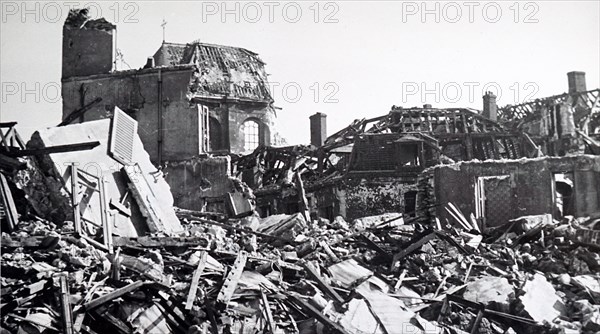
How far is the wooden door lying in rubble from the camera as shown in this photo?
17156 millimetres

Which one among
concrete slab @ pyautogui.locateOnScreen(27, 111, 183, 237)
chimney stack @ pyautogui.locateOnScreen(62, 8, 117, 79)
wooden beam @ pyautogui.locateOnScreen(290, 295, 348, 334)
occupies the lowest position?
wooden beam @ pyautogui.locateOnScreen(290, 295, 348, 334)

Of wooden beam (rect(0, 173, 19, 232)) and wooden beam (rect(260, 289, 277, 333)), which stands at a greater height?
wooden beam (rect(0, 173, 19, 232))

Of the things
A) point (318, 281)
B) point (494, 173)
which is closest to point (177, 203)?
point (494, 173)

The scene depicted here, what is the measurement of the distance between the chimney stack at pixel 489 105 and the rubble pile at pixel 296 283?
20.7 m

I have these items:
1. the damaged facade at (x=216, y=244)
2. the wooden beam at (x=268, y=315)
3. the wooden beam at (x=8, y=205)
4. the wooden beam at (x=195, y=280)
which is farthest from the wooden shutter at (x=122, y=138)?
the wooden beam at (x=268, y=315)

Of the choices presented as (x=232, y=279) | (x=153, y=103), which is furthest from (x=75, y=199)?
(x=153, y=103)

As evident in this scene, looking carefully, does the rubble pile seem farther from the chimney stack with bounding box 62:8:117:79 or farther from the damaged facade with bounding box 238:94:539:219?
the damaged facade with bounding box 238:94:539:219

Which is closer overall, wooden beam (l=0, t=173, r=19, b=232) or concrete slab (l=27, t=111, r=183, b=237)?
wooden beam (l=0, t=173, r=19, b=232)

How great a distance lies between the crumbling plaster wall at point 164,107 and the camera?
2142 cm

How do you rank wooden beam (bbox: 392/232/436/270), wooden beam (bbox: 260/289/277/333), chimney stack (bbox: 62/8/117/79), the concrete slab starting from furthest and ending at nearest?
chimney stack (bbox: 62/8/117/79) < wooden beam (bbox: 392/232/436/270) < the concrete slab < wooden beam (bbox: 260/289/277/333)

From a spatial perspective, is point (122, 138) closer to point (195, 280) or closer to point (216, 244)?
point (216, 244)

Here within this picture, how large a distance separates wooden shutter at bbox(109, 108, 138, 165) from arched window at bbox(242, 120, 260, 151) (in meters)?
23.1

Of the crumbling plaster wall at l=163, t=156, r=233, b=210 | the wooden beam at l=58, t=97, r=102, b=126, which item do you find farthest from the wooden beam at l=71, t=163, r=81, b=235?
the wooden beam at l=58, t=97, r=102, b=126

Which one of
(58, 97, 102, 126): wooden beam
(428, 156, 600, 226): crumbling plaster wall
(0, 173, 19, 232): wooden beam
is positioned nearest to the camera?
(0, 173, 19, 232): wooden beam
